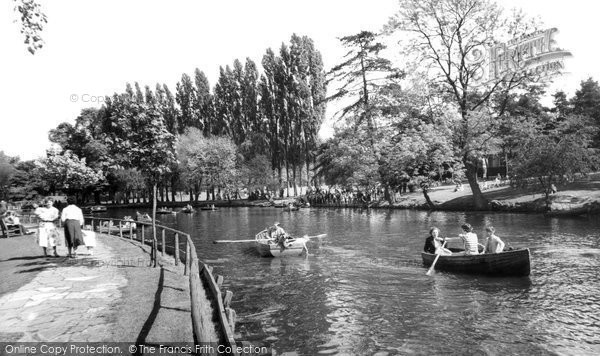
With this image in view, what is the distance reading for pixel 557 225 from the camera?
97.8 ft

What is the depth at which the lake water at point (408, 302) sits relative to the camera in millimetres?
10156

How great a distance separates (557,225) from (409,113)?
22.3m

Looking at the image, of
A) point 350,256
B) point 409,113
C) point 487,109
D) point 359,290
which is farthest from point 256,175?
point 359,290

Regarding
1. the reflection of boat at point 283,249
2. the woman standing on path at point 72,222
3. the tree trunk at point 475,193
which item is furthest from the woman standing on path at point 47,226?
the tree trunk at point 475,193

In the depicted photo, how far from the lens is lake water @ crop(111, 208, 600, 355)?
10156mm

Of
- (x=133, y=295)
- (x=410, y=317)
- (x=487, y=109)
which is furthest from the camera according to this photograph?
(x=487, y=109)

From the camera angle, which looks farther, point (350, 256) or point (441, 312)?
point (350, 256)

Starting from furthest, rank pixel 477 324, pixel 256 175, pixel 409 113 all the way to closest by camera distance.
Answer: pixel 256 175
pixel 409 113
pixel 477 324

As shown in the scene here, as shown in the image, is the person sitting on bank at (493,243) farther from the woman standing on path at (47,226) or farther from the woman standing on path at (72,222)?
the woman standing on path at (47,226)


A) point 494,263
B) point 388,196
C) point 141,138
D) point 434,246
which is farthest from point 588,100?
point 141,138

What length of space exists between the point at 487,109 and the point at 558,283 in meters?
32.9

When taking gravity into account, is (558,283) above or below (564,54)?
below

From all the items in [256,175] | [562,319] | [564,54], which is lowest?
[562,319]

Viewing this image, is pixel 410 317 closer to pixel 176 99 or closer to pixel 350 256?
pixel 350 256
